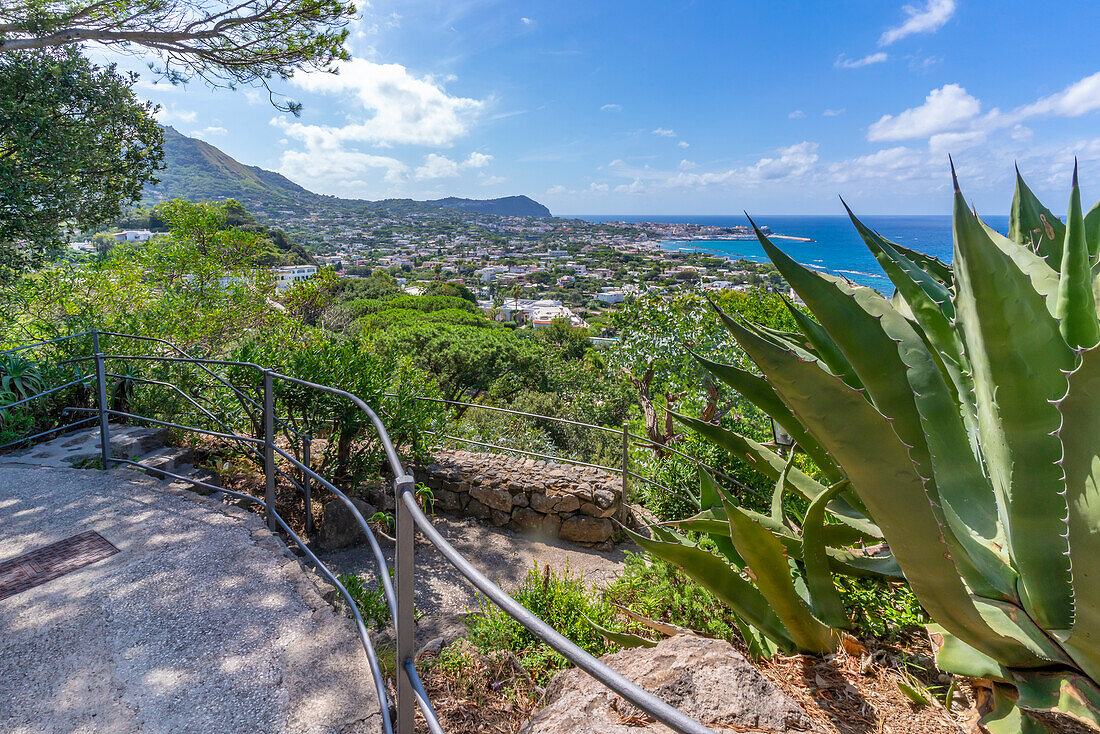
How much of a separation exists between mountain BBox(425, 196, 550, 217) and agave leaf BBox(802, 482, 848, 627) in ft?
433

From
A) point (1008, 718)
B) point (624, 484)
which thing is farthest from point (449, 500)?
point (1008, 718)

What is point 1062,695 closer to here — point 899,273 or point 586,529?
point 899,273

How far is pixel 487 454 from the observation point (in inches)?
254

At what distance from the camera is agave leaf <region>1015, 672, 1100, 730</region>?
102 cm

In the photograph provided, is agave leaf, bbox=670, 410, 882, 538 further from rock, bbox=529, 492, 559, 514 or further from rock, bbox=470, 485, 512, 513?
rock, bbox=470, 485, 512, 513

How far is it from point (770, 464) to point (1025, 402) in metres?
1.11

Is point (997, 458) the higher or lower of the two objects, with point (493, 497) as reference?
higher

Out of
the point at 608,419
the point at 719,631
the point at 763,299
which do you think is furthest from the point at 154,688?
the point at 608,419

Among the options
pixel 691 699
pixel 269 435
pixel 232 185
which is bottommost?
pixel 691 699

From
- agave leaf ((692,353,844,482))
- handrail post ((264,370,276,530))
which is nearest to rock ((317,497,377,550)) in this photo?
handrail post ((264,370,276,530))

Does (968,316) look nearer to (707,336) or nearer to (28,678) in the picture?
(28,678)

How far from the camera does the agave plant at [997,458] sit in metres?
1.05

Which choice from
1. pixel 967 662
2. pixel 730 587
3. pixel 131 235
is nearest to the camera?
pixel 967 662

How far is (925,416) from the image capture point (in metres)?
1.39
